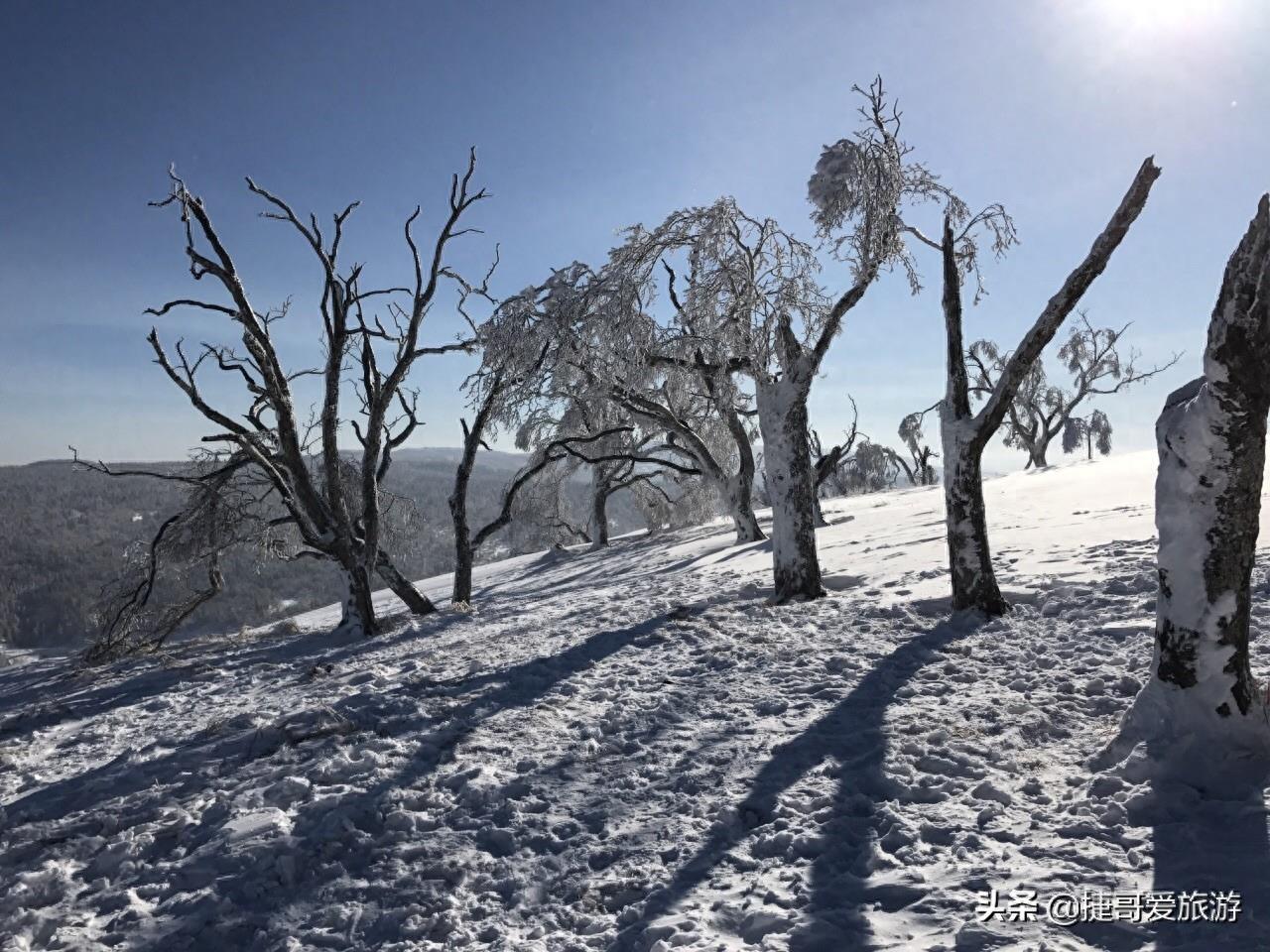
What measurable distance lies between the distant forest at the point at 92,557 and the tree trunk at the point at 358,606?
1323 inches

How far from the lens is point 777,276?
837 cm

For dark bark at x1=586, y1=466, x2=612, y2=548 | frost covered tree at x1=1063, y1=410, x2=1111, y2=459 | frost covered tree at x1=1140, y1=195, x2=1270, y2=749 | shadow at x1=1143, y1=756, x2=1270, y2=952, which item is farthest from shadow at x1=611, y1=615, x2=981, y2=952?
frost covered tree at x1=1063, y1=410, x2=1111, y2=459

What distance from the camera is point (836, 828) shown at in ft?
10.6

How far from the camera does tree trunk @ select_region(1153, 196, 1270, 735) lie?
131 inches

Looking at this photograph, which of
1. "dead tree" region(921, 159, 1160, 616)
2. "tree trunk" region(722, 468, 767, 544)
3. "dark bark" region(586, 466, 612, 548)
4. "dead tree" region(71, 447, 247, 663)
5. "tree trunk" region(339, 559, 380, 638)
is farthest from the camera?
"dark bark" region(586, 466, 612, 548)

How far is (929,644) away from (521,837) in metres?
4.10

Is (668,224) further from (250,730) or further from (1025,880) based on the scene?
(1025,880)

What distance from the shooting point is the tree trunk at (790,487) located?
26.6ft

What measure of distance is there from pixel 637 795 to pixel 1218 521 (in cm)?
349

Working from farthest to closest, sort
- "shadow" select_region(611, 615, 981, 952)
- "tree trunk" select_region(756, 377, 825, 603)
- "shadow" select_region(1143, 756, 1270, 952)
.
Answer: "tree trunk" select_region(756, 377, 825, 603) → "shadow" select_region(611, 615, 981, 952) → "shadow" select_region(1143, 756, 1270, 952)

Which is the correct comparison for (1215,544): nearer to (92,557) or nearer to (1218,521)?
(1218,521)

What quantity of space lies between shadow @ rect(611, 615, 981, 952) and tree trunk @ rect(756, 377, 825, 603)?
114 inches

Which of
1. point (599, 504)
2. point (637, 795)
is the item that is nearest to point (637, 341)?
point (637, 795)

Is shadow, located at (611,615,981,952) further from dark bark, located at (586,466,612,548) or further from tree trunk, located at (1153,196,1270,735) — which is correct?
dark bark, located at (586,466,612,548)
